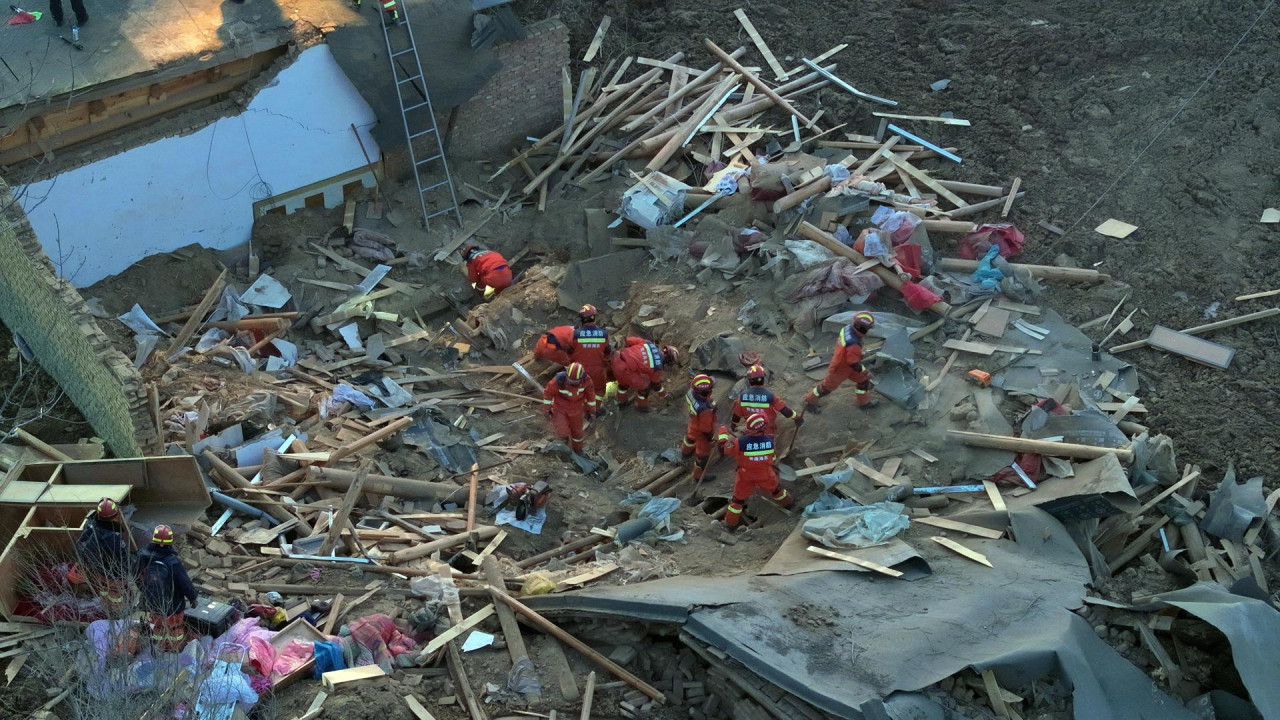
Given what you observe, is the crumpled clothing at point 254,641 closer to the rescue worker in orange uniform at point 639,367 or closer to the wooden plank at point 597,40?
the rescue worker in orange uniform at point 639,367

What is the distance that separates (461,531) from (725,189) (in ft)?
21.8

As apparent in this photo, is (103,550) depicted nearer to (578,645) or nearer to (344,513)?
(344,513)

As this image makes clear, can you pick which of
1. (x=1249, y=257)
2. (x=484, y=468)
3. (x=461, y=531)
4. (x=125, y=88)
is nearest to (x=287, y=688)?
(x=461, y=531)

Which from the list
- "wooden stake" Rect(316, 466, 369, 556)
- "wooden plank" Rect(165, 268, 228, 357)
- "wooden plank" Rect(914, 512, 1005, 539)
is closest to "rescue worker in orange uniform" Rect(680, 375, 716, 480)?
"wooden plank" Rect(914, 512, 1005, 539)

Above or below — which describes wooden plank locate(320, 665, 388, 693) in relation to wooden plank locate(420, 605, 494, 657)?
above

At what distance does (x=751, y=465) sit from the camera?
1171cm

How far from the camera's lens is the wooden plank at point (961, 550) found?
1039 cm

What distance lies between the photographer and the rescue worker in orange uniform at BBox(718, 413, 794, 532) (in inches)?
457

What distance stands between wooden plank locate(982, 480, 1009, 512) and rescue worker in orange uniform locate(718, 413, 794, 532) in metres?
2.12

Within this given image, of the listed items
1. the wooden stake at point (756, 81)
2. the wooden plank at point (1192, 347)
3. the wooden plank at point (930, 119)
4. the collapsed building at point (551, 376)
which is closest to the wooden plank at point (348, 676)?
the collapsed building at point (551, 376)

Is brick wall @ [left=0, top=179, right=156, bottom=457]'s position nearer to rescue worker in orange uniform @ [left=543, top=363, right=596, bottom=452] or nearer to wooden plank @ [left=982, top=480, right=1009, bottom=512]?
rescue worker in orange uniform @ [left=543, top=363, right=596, bottom=452]

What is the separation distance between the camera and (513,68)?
17344 millimetres

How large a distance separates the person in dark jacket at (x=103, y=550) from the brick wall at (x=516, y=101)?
9267 millimetres

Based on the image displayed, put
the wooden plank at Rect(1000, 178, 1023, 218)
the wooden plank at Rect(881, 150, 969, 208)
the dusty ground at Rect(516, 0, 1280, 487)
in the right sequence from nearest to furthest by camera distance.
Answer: the dusty ground at Rect(516, 0, 1280, 487) → the wooden plank at Rect(1000, 178, 1023, 218) → the wooden plank at Rect(881, 150, 969, 208)
